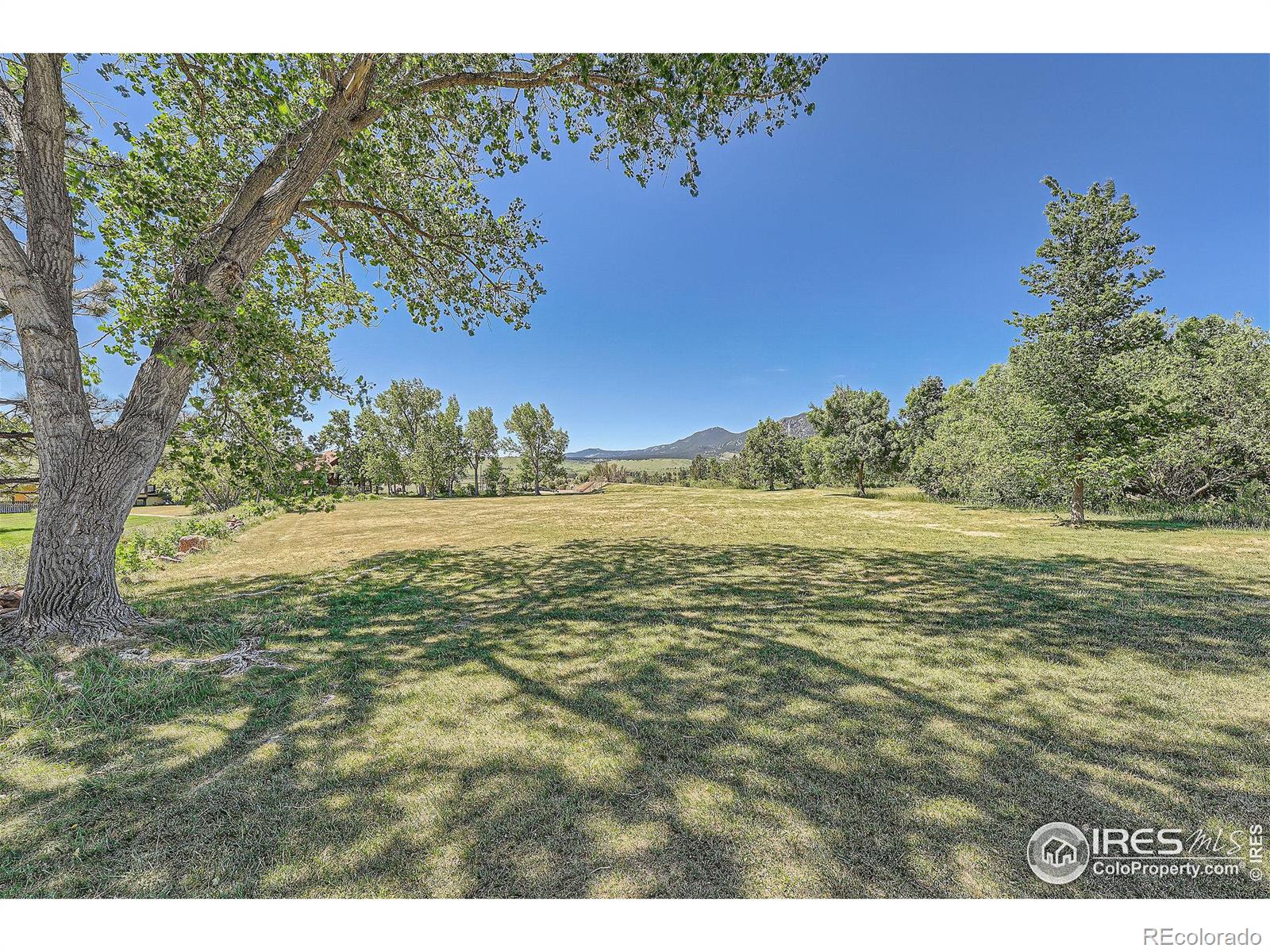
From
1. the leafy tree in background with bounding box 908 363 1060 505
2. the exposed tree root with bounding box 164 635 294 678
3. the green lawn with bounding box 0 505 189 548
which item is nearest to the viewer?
the exposed tree root with bounding box 164 635 294 678

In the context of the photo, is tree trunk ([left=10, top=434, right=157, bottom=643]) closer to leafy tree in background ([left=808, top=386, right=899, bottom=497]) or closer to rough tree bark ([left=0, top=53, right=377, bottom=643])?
rough tree bark ([left=0, top=53, right=377, bottom=643])

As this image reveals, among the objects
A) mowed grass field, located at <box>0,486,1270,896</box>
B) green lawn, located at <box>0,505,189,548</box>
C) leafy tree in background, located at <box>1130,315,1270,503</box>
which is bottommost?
mowed grass field, located at <box>0,486,1270,896</box>

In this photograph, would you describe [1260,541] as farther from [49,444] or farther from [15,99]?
[15,99]

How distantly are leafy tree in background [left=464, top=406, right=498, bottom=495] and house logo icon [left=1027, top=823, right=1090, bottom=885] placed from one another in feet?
158

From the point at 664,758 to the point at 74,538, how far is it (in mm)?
6686

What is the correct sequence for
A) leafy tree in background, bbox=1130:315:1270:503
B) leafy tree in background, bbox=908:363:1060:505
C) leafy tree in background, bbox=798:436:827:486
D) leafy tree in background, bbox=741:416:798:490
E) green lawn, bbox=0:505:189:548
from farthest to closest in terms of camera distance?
leafy tree in background, bbox=741:416:798:490, leafy tree in background, bbox=798:436:827:486, leafy tree in background, bbox=908:363:1060:505, leafy tree in background, bbox=1130:315:1270:503, green lawn, bbox=0:505:189:548

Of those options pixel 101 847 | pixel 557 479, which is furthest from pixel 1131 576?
pixel 557 479

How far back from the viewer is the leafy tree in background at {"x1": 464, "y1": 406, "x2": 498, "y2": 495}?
152ft

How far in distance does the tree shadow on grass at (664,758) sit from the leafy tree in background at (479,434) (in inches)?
1694

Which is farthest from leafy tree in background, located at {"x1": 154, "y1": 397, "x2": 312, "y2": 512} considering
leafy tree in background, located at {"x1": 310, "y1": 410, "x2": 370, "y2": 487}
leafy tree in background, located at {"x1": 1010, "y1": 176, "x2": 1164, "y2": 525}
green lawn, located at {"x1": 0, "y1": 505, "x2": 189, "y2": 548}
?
leafy tree in background, located at {"x1": 1010, "y1": 176, "x2": 1164, "y2": 525}

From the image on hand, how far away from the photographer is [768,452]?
46406 mm

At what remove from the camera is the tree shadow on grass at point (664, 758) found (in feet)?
6.48

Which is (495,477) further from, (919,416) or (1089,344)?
(1089,344)

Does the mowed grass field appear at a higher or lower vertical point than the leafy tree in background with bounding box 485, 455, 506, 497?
lower
